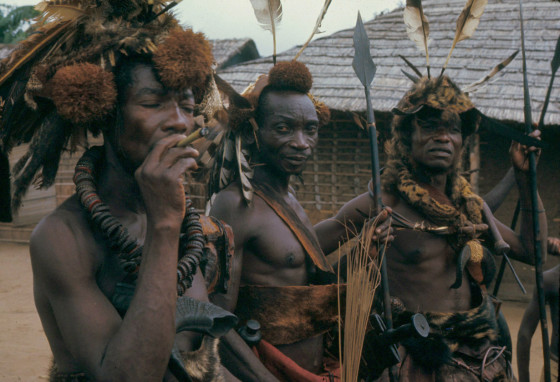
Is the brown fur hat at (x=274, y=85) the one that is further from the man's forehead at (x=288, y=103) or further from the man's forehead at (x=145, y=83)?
the man's forehead at (x=145, y=83)

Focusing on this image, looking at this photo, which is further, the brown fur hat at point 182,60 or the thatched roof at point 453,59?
the thatched roof at point 453,59

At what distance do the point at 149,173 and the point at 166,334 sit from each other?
1.47 feet

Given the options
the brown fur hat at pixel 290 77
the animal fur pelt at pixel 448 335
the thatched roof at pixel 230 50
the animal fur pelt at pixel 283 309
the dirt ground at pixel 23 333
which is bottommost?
the dirt ground at pixel 23 333

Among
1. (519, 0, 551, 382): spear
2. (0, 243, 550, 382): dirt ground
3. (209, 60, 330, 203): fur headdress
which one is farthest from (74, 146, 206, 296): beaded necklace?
(0, 243, 550, 382): dirt ground

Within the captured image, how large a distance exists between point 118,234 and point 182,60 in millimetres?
571

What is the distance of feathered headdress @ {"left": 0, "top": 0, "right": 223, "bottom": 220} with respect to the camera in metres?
1.62

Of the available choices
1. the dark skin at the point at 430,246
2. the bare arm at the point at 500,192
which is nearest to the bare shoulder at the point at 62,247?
the dark skin at the point at 430,246

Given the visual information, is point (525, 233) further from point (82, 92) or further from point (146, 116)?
point (82, 92)

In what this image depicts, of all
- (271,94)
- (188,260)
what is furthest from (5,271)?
(188,260)

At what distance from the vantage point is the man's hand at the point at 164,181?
1513 millimetres

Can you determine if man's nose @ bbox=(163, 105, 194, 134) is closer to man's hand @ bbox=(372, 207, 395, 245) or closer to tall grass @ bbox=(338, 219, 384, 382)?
tall grass @ bbox=(338, 219, 384, 382)

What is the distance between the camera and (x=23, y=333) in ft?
24.0

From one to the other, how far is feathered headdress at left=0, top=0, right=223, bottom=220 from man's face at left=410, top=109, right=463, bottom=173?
1635mm

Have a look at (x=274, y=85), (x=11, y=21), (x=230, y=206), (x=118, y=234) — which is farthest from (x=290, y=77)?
(x=11, y=21)
